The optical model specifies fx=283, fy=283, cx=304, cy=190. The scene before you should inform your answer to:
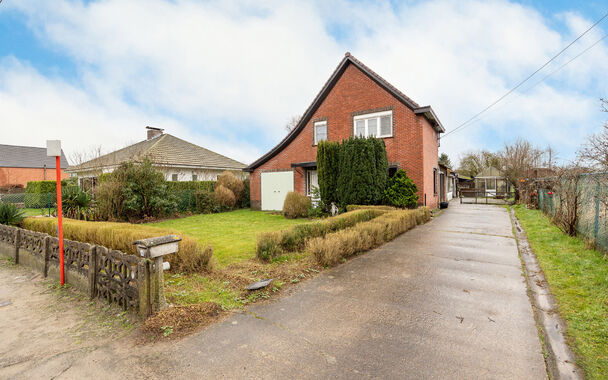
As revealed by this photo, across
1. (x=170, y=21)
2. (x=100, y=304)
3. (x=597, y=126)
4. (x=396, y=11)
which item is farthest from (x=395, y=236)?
(x=170, y=21)

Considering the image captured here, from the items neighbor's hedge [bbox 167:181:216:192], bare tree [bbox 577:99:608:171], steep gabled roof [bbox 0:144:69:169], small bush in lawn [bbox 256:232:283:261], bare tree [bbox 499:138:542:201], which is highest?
steep gabled roof [bbox 0:144:69:169]

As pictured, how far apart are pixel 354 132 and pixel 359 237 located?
987 cm

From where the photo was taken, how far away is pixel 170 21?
9.22m

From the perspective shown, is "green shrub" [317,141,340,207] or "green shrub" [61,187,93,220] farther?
"green shrub" [317,141,340,207]

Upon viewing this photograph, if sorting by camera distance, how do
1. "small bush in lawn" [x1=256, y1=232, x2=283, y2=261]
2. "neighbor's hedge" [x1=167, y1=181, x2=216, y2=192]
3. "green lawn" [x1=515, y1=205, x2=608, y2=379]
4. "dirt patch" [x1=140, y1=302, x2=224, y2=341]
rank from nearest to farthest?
"green lawn" [x1=515, y1=205, x2=608, y2=379]
"dirt patch" [x1=140, y1=302, x2=224, y2=341]
"small bush in lawn" [x1=256, y1=232, x2=283, y2=261]
"neighbor's hedge" [x1=167, y1=181, x2=216, y2=192]

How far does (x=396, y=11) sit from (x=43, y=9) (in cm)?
1138

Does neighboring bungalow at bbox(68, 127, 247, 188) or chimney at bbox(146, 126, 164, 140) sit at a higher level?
chimney at bbox(146, 126, 164, 140)

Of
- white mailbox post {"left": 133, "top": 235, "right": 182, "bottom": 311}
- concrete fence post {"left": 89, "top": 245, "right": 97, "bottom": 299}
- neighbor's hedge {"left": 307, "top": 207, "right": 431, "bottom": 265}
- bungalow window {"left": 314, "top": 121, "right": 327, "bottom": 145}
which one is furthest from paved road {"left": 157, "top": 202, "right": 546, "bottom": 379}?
bungalow window {"left": 314, "top": 121, "right": 327, "bottom": 145}

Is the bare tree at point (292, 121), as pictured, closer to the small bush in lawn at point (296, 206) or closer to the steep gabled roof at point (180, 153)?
the steep gabled roof at point (180, 153)

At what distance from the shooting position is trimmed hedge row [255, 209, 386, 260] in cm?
605

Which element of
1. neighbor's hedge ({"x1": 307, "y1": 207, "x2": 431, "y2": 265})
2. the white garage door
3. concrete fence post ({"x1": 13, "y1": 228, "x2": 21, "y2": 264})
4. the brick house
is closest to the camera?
neighbor's hedge ({"x1": 307, "y1": 207, "x2": 431, "y2": 265})

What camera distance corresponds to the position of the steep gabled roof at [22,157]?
1469 inches

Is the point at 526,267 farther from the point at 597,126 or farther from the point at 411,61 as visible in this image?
the point at 411,61

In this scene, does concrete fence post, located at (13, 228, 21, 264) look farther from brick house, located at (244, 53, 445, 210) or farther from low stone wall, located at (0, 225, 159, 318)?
brick house, located at (244, 53, 445, 210)
